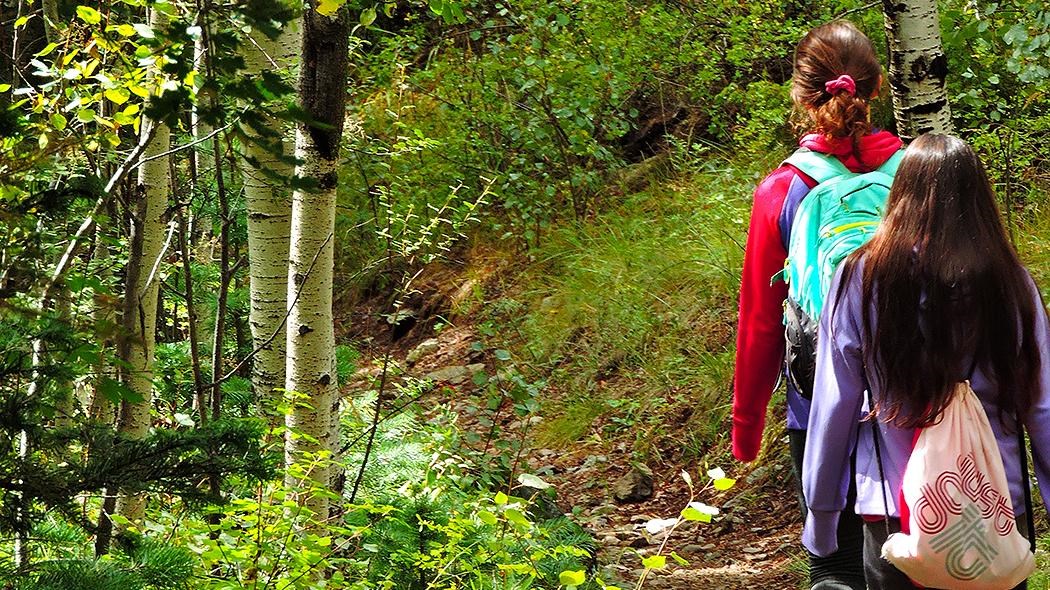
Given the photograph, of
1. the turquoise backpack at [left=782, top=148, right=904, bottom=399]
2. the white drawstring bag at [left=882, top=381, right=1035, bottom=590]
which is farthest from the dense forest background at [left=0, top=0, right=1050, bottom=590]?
the white drawstring bag at [left=882, top=381, right=1035, bottom=590]

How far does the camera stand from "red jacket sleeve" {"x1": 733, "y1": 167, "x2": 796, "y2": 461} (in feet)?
9.82

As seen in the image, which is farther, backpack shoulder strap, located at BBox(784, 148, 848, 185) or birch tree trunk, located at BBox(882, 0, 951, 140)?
birch tree trunk, located at BBox(882, 0, 951, 140)

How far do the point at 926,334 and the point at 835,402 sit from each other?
0.26 metres

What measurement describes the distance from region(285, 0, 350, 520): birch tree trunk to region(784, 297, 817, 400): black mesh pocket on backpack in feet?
4.72

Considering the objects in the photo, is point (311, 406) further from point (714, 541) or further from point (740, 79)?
point (740, 79)

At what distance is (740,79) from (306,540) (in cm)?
706

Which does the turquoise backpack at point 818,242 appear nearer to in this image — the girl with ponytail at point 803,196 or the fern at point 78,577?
the girl with ponytail at point 803,196

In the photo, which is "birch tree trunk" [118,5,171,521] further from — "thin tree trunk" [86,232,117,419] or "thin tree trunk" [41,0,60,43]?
"thin tree trunk" [41,0,60,43]

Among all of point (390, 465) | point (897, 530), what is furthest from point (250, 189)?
point (897, 530)

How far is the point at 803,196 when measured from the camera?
2.92m

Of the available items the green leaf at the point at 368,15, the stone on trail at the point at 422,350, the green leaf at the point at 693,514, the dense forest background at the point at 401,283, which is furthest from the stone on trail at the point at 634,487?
the green leaf at the point at 368,15

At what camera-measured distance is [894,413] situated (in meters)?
2.32

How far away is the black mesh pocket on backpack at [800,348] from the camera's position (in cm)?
278

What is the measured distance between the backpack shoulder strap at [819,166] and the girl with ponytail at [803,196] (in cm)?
1
